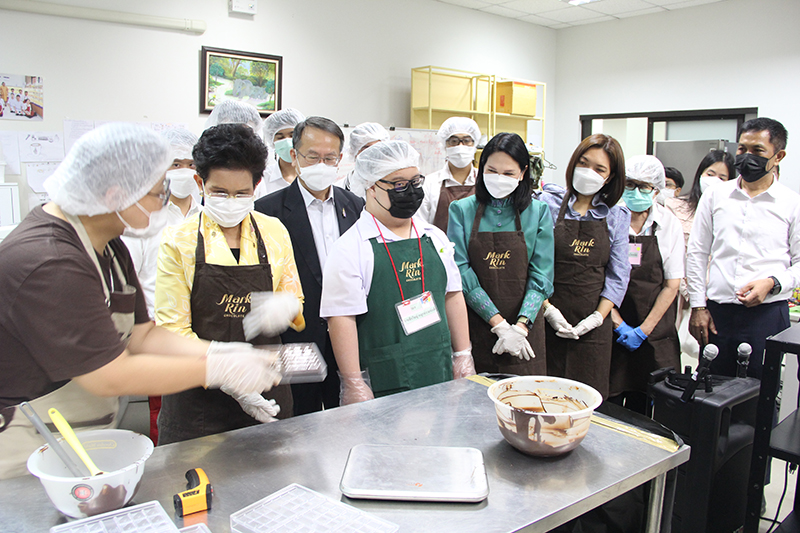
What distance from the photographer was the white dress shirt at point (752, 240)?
2.57 m

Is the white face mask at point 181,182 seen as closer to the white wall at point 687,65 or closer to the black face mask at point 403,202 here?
the black face mask at point 403,202

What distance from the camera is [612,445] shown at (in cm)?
128

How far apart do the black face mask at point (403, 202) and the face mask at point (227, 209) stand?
0.45m

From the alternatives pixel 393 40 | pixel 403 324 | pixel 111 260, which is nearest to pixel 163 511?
pixel 111 260

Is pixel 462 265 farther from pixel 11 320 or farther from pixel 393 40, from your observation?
pixel 393 40

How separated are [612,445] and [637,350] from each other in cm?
152

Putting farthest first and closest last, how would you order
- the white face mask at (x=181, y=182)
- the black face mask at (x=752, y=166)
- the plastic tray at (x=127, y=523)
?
the black face mask at (x=752, y=166)
the white face mask at (x=181, y=182)
the plastic tray at (x=127, y=523)

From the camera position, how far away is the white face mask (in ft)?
7.98

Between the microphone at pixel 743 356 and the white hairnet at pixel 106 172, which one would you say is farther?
the microphone at pixel 743 356

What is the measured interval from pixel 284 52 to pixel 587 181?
3.60 meters

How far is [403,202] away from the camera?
182cm

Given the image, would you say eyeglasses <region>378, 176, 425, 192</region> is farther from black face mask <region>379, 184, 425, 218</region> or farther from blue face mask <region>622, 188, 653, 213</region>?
blue face mask <region>622, 188, 653, 213</region>

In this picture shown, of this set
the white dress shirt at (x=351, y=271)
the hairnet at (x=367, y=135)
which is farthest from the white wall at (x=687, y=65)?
the white dress shirt at (x=351, y=271)

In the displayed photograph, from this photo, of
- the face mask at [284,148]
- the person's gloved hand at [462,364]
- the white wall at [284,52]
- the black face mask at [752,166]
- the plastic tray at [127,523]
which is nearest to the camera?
the plastic tray at [127,523]
